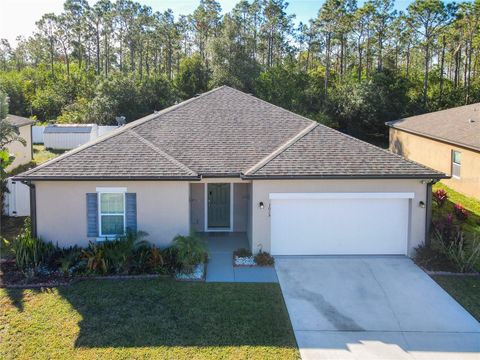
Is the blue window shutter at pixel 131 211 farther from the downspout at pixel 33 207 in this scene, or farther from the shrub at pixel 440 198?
the shrub at pixel 440 198

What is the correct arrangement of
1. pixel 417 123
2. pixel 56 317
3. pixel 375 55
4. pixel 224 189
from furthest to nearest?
1. pixel 375 55
2. pixel 417 123
3. pixel 224 189
4. pixel 56 317

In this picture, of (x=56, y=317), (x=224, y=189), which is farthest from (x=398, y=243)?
(x=56, y=317)

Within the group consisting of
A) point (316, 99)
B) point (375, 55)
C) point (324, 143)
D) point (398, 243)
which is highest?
point (375, 55)

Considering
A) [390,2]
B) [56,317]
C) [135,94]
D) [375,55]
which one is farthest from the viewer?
Result: [375,55]

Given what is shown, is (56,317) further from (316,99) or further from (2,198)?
(316,99)

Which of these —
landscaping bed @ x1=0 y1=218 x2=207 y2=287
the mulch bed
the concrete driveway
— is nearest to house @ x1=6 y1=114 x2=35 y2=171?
landscaping bed @ x1=0 y1=218 x2=207 y2=287

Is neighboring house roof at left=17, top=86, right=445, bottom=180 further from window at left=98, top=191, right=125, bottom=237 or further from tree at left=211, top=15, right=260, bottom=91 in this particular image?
tree at left=211, top=15, right=260, bottom=91

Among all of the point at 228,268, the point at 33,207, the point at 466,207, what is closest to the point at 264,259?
the point at 228,268
